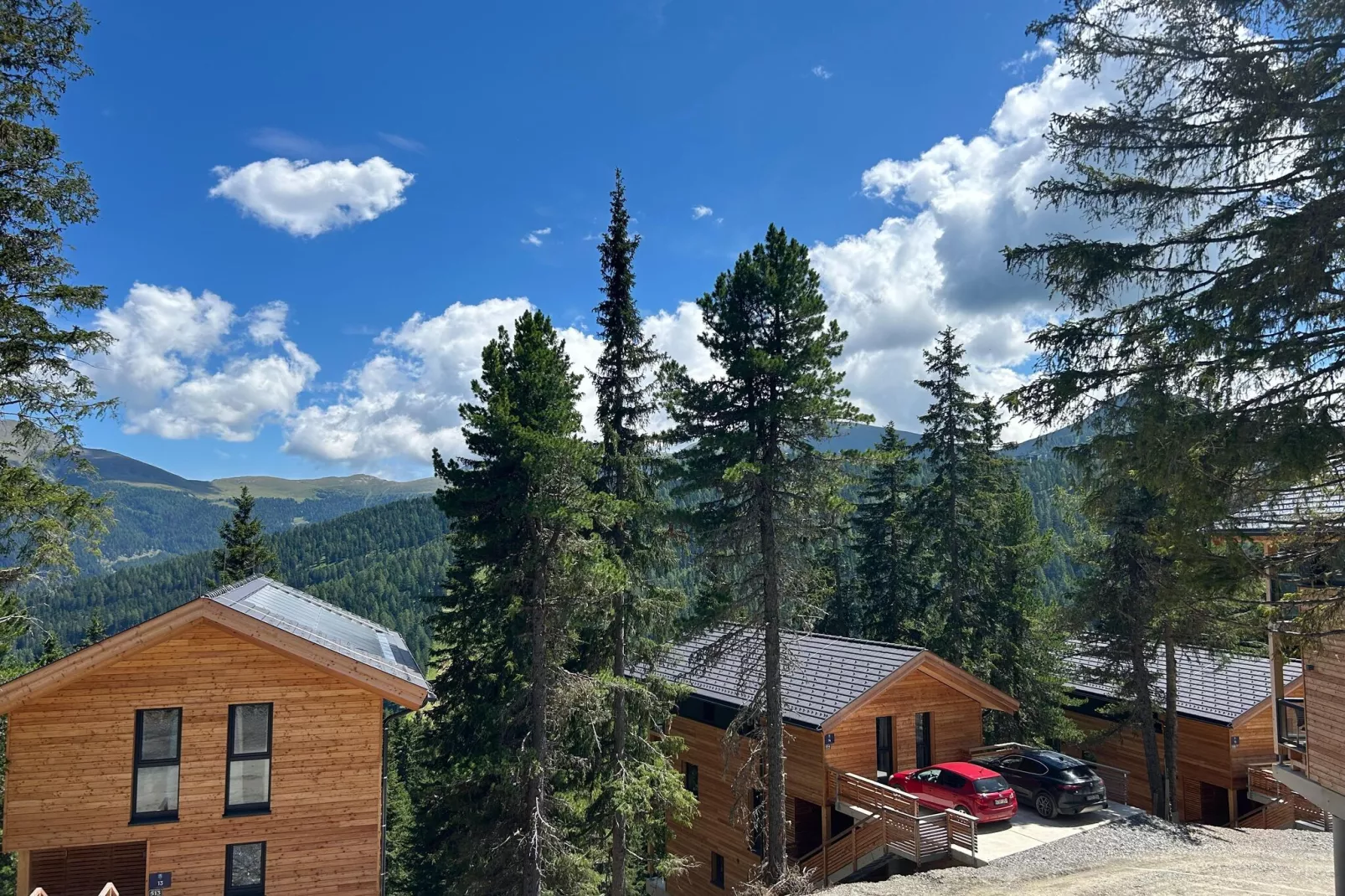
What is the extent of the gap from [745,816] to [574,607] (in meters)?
7.45

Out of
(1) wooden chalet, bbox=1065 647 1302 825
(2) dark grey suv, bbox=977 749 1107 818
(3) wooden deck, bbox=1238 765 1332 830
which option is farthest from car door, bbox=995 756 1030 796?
(3) wooden deck, bbox=1238 765 1332 830

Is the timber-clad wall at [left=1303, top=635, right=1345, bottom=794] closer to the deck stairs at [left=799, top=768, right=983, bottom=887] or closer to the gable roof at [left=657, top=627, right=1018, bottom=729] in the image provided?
the deck stairs at [left=799, top=768, right=983, bottom=887]

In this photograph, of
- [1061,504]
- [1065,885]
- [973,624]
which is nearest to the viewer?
[1065,885]

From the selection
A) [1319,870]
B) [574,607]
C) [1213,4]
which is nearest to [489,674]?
[574,607]

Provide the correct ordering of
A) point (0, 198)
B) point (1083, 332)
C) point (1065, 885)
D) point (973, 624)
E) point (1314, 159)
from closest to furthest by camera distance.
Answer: point (1314, 159) → point (1083, 332) → point (0, 198) → point (1065, 885) → point (973, 624)

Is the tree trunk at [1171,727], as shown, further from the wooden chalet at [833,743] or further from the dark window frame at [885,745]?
the dark window frame at [885,745]

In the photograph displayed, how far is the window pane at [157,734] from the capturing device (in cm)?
1398

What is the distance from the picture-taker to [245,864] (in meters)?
14.2

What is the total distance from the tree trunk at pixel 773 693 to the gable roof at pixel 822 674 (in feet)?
2.21

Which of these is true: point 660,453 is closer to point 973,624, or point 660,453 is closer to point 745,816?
point 745,816

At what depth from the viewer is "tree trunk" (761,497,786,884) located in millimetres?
17859

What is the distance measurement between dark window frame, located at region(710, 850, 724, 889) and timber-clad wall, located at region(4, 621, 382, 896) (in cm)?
1232

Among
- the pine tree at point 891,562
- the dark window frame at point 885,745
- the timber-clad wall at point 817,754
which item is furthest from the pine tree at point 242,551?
the pine tree at point 891,562

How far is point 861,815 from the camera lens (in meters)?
19.2
